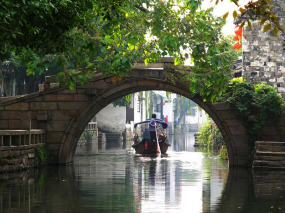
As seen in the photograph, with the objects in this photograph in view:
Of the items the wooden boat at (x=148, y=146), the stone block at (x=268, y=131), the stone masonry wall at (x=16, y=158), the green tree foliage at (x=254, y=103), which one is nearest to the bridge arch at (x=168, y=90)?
the green tree foliage at (x=254, y=103)

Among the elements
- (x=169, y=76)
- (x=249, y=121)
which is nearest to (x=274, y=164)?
(x=249, y=121)

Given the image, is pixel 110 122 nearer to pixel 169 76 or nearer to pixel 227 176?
pixel 169 76

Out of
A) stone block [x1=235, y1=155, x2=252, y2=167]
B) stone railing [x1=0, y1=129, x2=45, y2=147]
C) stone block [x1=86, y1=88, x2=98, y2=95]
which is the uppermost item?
stone block [x1=86, y1=88, x2=98, y2=95]

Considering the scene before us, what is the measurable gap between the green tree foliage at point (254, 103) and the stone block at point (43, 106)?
5.54 meters

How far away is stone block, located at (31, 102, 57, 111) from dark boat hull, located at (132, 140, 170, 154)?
1124cm

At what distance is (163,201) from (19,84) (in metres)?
26.9

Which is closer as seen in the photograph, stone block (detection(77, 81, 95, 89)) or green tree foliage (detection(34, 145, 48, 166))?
green tree foliage (detection(34, 145, 48, 166))

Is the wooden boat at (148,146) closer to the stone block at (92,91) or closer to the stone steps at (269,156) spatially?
the stone block at (92,91)

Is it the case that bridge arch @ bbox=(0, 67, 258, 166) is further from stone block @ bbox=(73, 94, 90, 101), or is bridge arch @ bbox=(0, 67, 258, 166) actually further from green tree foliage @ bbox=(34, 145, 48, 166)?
green tree foliage @ bbox=(34, 145, 48, 166)

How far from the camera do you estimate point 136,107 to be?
6009cm

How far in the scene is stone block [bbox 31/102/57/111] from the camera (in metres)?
21.3

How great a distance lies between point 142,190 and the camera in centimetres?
1372

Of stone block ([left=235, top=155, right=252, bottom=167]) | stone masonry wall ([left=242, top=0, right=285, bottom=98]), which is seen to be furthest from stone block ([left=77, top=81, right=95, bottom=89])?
stone masonry wall ([left=242, top=0, right=285, bottom=98])

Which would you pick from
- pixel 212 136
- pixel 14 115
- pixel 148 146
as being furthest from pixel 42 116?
pixel 212 136
